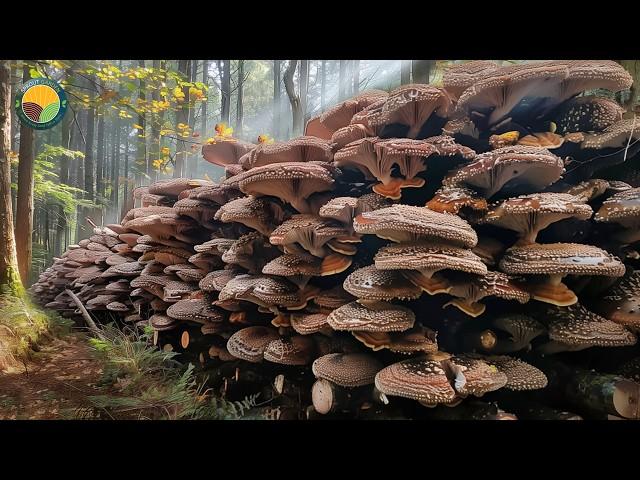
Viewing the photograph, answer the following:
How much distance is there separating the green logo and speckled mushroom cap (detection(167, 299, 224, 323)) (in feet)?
5.29

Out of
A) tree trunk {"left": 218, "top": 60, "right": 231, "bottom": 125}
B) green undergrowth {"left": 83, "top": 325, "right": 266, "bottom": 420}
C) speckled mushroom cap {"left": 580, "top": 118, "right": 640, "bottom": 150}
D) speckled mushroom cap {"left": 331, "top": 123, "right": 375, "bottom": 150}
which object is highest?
tree trunk {"left": 218, "top": 60, "right": 231, "bottom": 125}

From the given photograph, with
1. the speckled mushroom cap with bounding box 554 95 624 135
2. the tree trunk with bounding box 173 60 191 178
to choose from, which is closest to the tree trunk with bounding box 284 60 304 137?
the tree trunk with bounding box 173 60 191 178

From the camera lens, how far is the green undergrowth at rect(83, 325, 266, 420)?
6.80 ft

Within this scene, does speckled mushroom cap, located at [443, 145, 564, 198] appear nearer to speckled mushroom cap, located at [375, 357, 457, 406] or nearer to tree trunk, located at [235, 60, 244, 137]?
speckled mushroom cap, located at [375, 357, 457, 406]

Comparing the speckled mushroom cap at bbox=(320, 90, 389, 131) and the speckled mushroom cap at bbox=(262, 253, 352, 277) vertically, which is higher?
the speckled mushroom cap at bbox=(320, 90, 389, 131)

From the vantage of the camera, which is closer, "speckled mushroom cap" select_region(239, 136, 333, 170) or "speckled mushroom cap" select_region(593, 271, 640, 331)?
"speckled mushroom cap" select_region(593, 271, 640, 331)

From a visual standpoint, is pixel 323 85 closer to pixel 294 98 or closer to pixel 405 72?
pixel 294 98

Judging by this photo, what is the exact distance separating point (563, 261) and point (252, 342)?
6.09 feet

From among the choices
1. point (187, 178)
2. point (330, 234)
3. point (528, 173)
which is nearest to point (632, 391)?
point (528, 173)

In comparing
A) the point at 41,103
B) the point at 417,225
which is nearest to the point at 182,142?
the point at 41,103

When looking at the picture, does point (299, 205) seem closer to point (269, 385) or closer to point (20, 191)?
point (269, 385)

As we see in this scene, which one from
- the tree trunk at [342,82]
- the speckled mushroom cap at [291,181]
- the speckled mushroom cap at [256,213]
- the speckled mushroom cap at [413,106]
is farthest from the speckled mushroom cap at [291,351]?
the tree trunk at [342,82]

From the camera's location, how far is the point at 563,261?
151cm

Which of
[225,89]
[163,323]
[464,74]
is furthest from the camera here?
[163,323]
